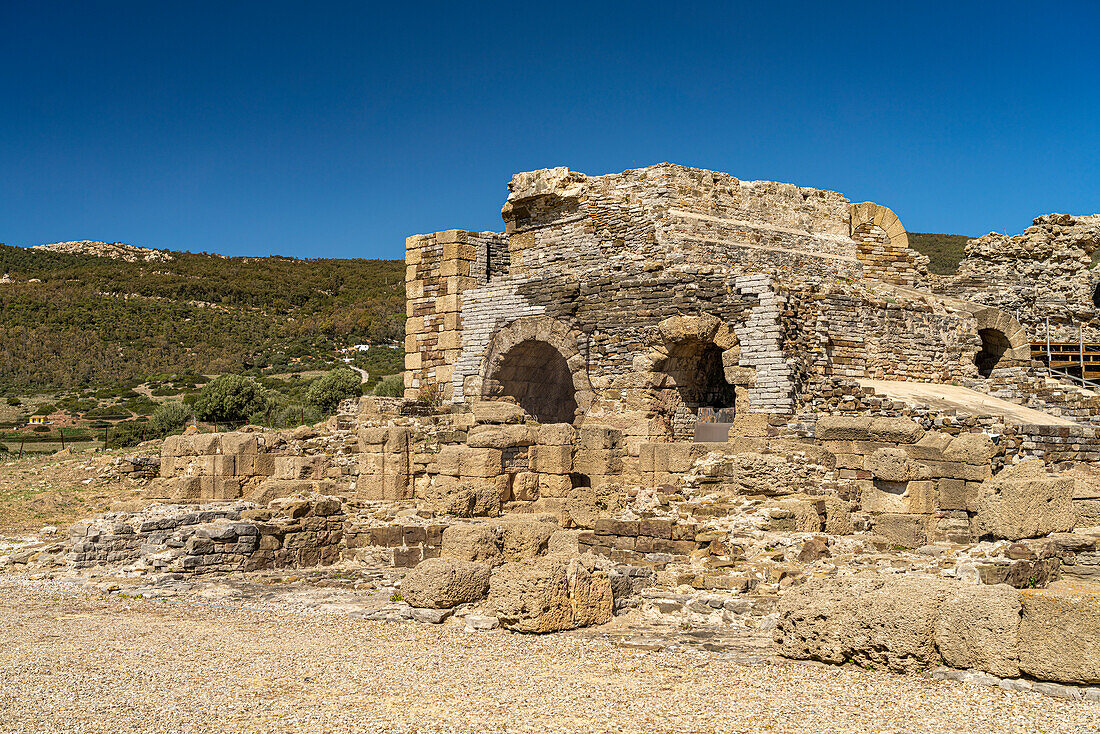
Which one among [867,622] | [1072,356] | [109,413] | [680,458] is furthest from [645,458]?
[109,413]

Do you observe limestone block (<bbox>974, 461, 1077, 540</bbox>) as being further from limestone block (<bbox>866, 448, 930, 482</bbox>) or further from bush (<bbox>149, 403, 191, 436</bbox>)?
bush (<bbox>149, 403, 191, 436</bbox>)

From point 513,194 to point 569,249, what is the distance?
5.93ft

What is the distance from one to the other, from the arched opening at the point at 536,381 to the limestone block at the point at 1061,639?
41.9 feet

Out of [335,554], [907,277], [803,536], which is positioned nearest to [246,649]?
[335,554]

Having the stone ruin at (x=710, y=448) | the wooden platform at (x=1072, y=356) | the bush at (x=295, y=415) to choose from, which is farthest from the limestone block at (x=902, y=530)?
the bush at (x=295, y=415)

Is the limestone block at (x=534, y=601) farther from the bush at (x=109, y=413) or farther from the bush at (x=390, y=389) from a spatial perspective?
the bush at (x=109, y=413)

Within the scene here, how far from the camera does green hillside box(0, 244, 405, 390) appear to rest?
42.0 metres

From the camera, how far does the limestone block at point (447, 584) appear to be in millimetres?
7281

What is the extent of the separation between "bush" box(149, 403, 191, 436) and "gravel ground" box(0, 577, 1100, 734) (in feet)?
71.3

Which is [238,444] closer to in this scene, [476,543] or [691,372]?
[476,543]

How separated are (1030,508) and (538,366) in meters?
12.0

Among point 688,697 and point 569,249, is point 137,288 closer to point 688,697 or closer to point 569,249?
point 569,249

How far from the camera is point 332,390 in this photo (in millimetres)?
29703

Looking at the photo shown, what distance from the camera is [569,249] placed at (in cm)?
1800
